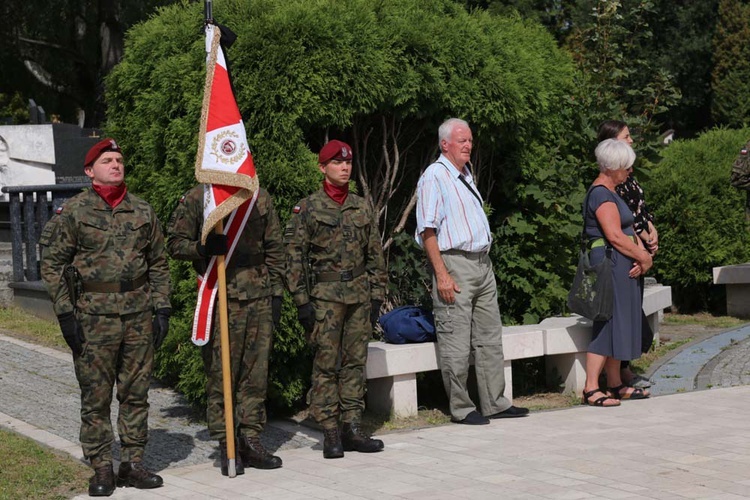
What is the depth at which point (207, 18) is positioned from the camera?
641 centimetres

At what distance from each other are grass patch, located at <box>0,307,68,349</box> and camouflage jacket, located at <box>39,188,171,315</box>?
4.31 metres

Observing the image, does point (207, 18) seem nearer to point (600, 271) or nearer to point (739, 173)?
point (600, 271)

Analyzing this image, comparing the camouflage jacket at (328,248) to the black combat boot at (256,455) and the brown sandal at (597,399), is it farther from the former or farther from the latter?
the brown sandal at (597,399)

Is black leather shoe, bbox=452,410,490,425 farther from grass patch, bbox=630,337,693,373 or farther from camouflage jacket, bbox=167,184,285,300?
grass patch, bbox=630,337,693,373

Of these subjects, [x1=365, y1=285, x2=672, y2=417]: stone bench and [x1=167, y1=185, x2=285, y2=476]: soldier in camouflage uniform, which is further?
[x1=365, y1=285, x2=672, y2=417]: stone bench

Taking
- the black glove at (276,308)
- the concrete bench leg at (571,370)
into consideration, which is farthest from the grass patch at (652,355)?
the black glove at (276,308)

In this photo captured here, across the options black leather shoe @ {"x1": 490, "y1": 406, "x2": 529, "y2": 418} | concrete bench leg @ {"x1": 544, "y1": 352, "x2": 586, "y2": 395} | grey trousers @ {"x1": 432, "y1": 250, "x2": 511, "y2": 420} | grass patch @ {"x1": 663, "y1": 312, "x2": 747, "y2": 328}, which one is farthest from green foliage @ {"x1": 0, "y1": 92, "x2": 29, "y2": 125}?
black leather shoe @ {"x1": 490, "y1": 406, "x2": 529, "y2": 418}

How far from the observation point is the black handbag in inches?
310

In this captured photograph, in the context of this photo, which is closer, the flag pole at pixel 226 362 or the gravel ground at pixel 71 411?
the flag pole at pixel 226 362

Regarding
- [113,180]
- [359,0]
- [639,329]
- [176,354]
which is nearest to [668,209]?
[639,329]

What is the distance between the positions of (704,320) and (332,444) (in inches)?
289

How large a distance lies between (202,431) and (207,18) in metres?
2.68

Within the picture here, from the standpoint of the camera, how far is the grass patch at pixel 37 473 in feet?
19.3

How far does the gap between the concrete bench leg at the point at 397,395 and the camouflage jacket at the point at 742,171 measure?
19.3 ft
